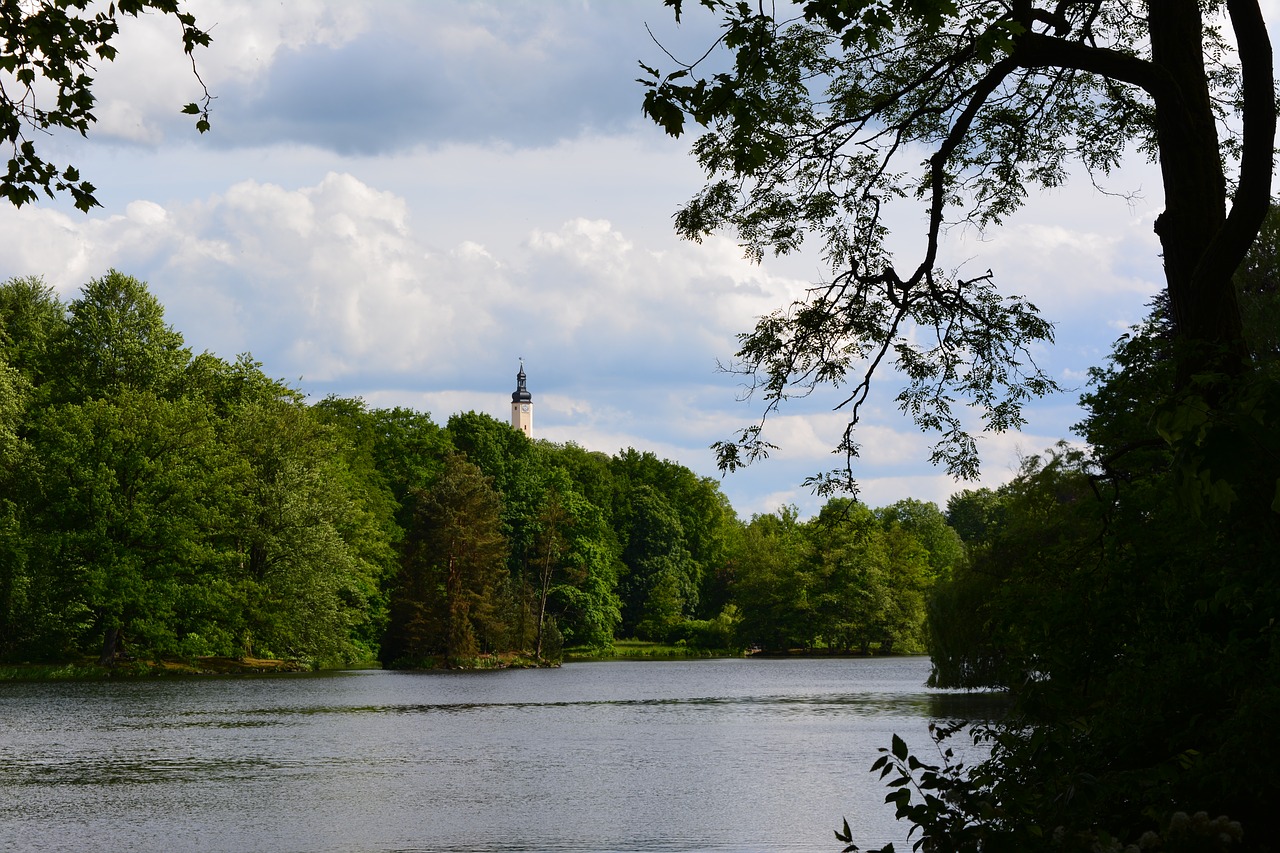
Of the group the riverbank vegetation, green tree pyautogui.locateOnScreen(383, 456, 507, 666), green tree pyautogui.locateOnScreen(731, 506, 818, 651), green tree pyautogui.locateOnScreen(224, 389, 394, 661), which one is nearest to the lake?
the riverbank vegetation

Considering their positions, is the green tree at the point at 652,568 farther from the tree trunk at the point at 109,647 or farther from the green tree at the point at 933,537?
the tree trunk at the point at 109,647

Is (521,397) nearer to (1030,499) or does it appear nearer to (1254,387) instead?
(1030,499)

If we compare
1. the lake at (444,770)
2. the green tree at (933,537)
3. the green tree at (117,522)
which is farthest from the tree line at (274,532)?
the green tree at (933,537)

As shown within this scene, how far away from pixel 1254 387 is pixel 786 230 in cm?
755

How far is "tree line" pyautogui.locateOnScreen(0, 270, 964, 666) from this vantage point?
44719 mm

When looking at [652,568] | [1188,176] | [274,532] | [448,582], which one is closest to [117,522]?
[274,532]

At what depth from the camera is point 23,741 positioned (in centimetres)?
2184

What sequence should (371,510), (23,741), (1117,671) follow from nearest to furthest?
(1117,671), (23,741), (371,510)

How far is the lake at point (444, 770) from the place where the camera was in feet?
41.1

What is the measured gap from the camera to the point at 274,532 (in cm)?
4934

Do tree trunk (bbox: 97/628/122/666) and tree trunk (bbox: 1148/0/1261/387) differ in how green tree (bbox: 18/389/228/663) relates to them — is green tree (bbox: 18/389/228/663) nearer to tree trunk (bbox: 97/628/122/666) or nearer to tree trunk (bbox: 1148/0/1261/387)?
tree trunk (bbox: 97/628/122/666)

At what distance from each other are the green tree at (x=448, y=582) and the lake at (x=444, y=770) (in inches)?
951

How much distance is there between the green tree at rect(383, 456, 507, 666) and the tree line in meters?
0.12

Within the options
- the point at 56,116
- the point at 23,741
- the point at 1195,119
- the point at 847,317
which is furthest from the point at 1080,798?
the point at 23,741
